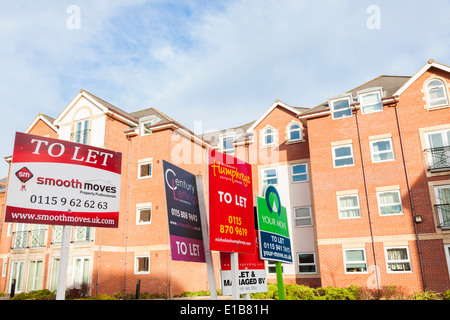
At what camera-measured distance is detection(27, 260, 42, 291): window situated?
23.9m

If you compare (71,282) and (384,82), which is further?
(384,82)

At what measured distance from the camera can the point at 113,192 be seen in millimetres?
9156

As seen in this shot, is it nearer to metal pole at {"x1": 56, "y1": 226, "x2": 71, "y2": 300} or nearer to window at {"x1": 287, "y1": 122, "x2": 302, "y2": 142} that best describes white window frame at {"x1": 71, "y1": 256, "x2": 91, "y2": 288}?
metal pole at {"x1": 56, "y1": 226, "x2": 71, "y2": 300}

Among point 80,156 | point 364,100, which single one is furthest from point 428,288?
point 80,156

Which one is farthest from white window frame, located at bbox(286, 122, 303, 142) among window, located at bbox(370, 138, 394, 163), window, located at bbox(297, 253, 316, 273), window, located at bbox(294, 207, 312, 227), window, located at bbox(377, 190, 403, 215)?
window, located at bbox(297, 253, 316, 273)

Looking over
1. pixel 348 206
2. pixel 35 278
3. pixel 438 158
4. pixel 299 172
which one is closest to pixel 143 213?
pixel 35 278

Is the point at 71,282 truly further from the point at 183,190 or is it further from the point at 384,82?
the point at 384,82

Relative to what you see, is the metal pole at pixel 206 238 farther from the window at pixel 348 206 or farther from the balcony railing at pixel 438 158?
the balcony railing at pixel 438 158

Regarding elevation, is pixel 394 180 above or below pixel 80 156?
above

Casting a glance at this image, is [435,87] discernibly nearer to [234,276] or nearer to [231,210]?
[231,210]

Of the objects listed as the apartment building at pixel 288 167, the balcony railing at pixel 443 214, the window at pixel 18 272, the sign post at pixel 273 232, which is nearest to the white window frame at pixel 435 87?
the balcony railing at pixel 443 214

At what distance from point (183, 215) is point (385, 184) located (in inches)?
664

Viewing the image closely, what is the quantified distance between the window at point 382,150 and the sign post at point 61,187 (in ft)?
54.1
